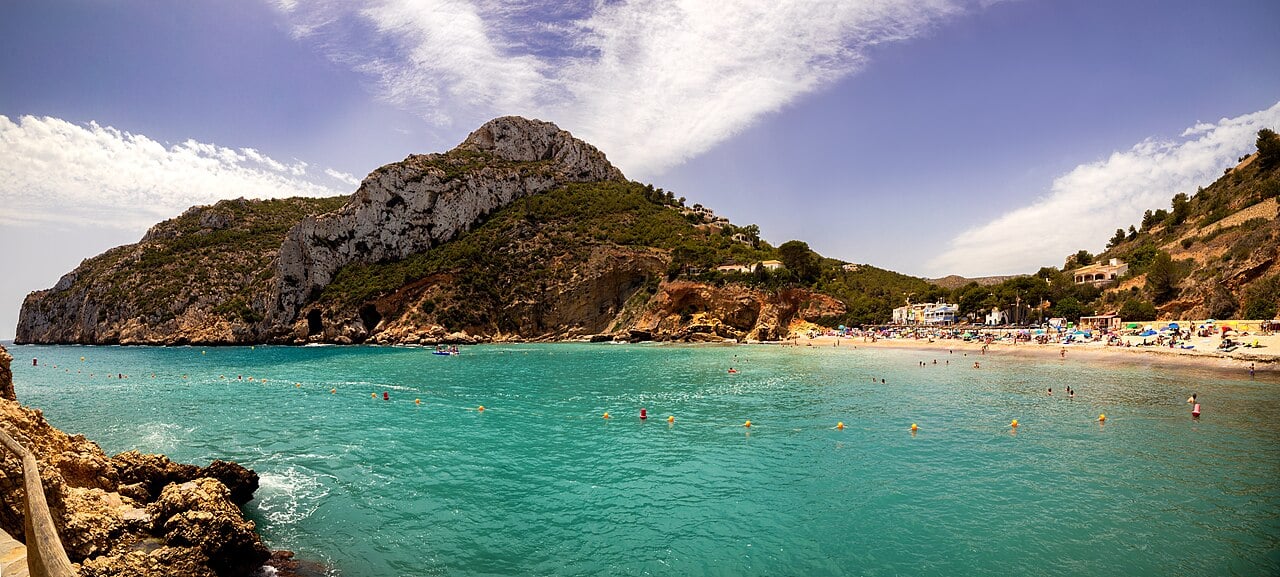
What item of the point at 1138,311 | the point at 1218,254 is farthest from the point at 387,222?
the point at 1218,254

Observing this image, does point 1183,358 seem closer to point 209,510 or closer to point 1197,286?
point 1197,286

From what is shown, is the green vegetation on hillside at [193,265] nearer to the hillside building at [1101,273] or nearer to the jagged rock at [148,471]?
the jagged rock at [148,471]

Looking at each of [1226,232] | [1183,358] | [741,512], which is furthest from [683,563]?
[1226,232]

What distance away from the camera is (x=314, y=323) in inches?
3792

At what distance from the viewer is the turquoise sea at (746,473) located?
407 inches

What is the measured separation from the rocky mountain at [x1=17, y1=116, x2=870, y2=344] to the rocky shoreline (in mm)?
77837

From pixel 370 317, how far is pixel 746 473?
94.8 meters

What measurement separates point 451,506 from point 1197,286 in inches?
3389

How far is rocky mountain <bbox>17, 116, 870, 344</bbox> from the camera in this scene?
297 ft

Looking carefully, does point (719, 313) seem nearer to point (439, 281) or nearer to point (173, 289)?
point (439, 281)

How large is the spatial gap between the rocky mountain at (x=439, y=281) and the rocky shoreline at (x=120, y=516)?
7784cm

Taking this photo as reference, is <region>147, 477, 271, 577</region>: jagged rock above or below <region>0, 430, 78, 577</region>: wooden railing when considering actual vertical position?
below

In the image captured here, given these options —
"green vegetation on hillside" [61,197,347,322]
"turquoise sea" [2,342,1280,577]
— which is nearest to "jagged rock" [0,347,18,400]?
"turquoise sea" [2,342,1280,577]

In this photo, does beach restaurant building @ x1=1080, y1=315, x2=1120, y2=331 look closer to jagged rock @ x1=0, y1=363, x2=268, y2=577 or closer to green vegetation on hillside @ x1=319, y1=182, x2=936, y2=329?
green vegetation on hillside @ x1=319, y1=182, x2=936, y2=329
